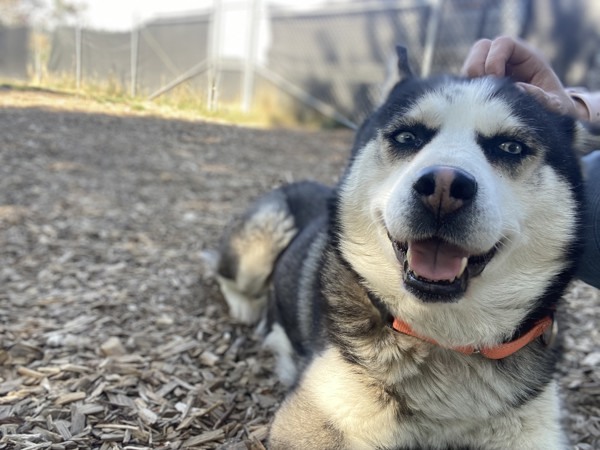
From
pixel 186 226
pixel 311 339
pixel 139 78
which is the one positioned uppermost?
pixel 139 78

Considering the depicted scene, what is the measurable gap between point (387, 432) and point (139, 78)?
7.63ft

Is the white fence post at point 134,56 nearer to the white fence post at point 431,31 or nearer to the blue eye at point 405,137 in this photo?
the blue eye at point 405,137

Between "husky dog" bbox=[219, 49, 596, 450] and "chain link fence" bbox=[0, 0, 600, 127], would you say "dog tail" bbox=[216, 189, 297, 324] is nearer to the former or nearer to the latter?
"chain link fence" bbox=[0, 0, 600, 127]

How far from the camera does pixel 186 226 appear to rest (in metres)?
4.57

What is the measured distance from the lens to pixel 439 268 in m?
1.66

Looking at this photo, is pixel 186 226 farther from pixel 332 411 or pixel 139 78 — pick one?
pixel 332 411

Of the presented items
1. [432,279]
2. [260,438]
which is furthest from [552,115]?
[260,438]

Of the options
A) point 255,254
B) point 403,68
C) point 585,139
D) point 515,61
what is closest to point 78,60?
point 255,254

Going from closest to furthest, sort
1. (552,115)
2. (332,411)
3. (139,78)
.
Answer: (332,411)
(552,115)
(139,78)

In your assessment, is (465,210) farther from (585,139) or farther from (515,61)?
(515,61)

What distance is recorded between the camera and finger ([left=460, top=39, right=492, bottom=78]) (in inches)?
88.7

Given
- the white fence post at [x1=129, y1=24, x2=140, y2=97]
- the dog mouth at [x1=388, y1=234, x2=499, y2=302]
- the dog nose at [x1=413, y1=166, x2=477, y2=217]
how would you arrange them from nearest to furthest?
the dog nose at [x1=413, y1=166, x2=477, y2=217] → the dog mouth at [x1=388, y1=234, x2=499, y2=302] → the white fence post at [x1=129, y1=24, x2=140, y2=97]

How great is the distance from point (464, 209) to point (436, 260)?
205 mm

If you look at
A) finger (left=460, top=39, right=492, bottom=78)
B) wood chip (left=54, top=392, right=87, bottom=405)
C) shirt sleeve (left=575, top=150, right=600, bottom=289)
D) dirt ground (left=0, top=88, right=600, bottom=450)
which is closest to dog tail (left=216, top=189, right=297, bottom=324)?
dirt ground (left=0, top=88, right=600, bottom=450)
